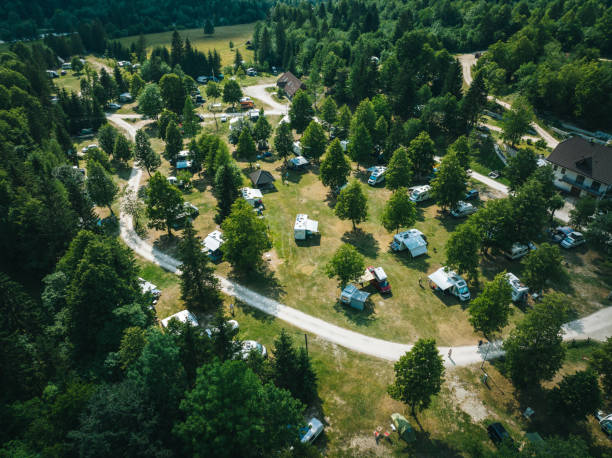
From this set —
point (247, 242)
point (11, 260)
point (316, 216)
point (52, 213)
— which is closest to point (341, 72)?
point (316, 216)

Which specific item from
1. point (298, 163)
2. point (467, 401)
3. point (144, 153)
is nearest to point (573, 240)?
point (467, 401)

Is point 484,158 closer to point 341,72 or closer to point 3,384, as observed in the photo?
point 341,72

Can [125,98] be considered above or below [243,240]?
below

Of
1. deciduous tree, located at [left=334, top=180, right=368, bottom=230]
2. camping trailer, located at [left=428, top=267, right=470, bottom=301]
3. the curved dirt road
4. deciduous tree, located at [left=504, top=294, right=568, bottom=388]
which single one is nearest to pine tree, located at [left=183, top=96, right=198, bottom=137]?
deciduous tree, located at [left=334, top=180, right=368, bottom=230]

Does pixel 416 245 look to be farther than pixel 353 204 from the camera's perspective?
No

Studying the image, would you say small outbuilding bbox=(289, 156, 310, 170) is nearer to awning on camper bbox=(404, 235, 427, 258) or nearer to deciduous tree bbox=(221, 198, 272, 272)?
deciduous tree bbox=(221, 198, 272, 272)

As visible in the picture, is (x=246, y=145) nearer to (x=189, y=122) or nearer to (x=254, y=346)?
(x=189, y=122)

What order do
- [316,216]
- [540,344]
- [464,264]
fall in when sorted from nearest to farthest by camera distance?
[540,344]
[464,264]
[316,216]
